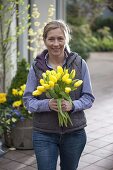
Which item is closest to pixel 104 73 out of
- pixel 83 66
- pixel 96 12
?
pixel 96 12

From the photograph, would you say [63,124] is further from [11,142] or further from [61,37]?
[11,142]

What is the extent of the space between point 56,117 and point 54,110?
120mm

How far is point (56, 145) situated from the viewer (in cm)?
324

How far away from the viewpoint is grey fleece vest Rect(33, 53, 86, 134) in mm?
3176

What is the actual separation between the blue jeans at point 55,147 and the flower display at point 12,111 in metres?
2.28

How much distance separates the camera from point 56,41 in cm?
321

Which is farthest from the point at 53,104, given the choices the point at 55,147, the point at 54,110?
the point at 55,147

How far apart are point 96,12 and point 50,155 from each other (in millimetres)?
19055

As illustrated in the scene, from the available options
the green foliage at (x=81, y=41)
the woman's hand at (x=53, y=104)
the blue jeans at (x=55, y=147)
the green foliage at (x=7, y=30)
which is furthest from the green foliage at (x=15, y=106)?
the green foliage at (x=81, y=41)

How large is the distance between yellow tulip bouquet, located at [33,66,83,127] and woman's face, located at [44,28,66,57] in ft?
0.80

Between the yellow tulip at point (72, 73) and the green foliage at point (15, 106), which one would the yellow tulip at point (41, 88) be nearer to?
the yellow tulip at point (72, 73)

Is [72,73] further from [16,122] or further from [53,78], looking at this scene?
[16,122]

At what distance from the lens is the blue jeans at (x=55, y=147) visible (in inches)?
124

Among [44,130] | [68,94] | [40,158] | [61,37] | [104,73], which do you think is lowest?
[104,73]
